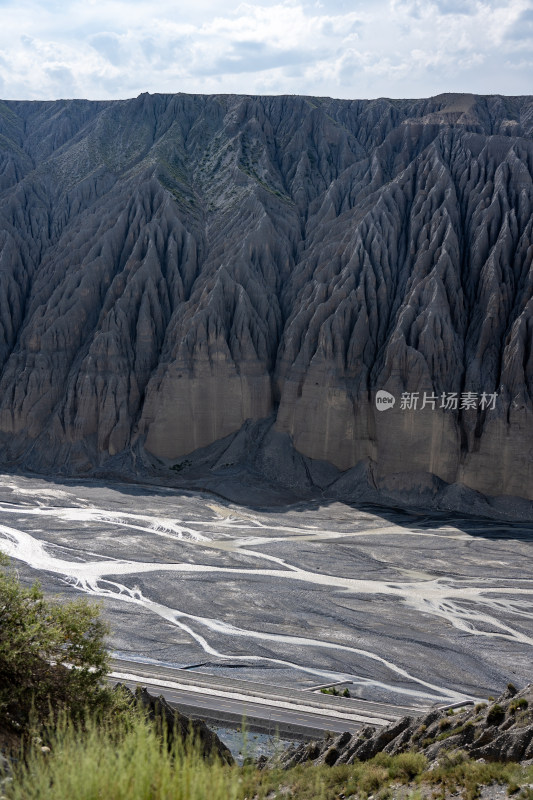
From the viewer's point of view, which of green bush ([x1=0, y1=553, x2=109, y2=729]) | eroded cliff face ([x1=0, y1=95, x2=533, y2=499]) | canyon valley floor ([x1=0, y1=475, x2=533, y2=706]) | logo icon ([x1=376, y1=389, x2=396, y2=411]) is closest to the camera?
green bush ([x1=0, y1=553, x2=109, y2=729])

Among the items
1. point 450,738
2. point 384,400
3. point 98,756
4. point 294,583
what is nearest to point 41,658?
point 98,756

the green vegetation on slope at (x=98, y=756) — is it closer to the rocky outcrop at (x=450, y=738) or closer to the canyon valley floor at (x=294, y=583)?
the rocky outcrop at (x=450, y=738)

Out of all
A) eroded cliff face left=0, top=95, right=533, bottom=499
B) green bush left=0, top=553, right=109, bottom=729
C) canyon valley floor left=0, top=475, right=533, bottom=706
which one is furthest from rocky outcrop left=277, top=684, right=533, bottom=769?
eroded cliff face left=0, top=95, right=533, bottom=499

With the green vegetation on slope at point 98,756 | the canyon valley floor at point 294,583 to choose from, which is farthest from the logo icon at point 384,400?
the green vegetation on slope at point 98,756

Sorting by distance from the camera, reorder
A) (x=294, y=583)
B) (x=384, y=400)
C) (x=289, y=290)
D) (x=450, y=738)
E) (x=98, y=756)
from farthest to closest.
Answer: (x=289, y=290) → (x=384, y=400) → (x=294, y=583) → (x=450, y=738) → (x=98, y=756)

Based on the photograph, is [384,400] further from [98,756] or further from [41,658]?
[98,756]

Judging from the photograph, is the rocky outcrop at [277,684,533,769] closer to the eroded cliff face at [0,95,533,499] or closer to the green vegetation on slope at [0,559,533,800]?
the green vegetation on slope at [0,559,533,800]

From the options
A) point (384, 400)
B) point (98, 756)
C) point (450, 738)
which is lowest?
point (450, 738)

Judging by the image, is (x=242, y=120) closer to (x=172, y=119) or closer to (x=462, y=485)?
(x=172, y=119)
